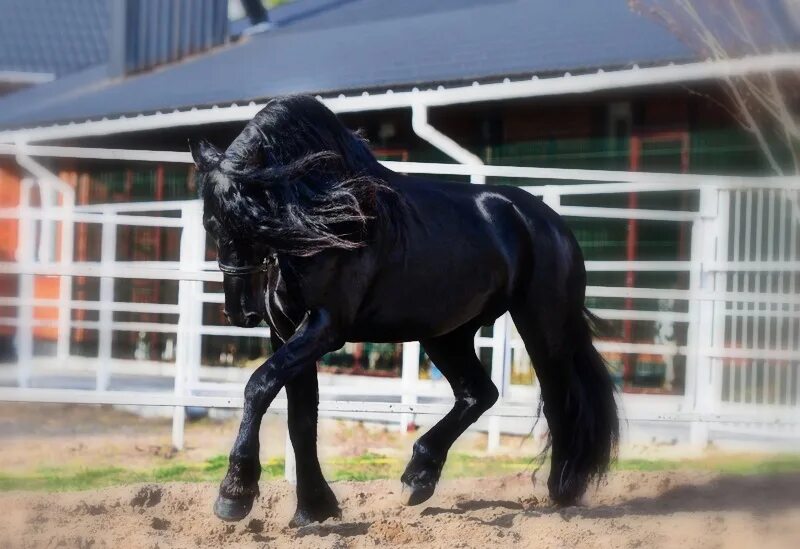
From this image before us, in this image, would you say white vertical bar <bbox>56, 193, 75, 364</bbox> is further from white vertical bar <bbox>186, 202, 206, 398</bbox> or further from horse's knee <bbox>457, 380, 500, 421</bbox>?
horse's knee <bbox>457, 380, 500, 421</bbox>

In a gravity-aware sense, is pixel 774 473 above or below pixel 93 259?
below

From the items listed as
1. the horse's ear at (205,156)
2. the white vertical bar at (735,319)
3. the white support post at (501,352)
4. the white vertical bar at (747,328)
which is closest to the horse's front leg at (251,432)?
the horse's ear at (205,156)

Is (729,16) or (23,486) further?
(729,16)

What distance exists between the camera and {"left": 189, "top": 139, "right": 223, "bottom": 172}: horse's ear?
4.08 m

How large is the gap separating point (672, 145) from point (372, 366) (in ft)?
9.78

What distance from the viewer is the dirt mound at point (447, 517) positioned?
4.20 m

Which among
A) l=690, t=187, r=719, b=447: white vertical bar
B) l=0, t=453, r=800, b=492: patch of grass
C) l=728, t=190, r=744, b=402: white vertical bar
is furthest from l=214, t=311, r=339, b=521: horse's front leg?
l=728, t=190, r=744, b=402: white vertical bar

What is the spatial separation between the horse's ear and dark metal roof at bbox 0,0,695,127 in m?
4.68

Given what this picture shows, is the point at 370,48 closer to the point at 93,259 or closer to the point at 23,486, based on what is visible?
the point at 93,259

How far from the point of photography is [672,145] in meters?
8.70

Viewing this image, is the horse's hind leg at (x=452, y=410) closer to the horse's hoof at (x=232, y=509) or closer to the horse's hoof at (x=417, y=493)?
the horse's hoof at (x=417, y=493)

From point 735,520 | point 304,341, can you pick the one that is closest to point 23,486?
point 304,341

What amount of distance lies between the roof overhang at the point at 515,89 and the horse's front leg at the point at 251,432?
15.2 ft

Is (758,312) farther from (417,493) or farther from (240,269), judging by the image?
(240,269)
